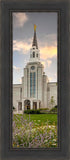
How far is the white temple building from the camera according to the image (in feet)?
4.45

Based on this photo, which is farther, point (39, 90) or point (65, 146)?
point (39, 90)

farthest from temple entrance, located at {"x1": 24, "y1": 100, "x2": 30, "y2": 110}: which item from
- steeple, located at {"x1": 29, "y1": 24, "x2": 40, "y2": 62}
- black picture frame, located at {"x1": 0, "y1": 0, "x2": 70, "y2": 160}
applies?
steeple, located at {"x1": 29, "y1": 24, "x2": 40, "y2": 62}

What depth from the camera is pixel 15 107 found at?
4.39ft

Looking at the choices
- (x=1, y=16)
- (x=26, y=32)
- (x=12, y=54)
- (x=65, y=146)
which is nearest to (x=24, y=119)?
(x=65, y=146)

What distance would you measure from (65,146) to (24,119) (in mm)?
379

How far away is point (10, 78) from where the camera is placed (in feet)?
4.32

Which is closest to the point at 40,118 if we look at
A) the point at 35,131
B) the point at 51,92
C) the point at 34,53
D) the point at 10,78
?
the point at 35,131

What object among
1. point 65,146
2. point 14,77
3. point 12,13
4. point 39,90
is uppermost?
point 12,13

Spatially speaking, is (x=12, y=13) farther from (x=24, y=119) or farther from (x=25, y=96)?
(x=24, y=119)

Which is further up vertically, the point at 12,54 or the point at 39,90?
the point at 12,54

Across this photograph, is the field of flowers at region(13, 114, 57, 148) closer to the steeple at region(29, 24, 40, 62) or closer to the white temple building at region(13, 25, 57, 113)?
the white temple building at region(13, 25, 57, 113)

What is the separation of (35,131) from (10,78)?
466mm

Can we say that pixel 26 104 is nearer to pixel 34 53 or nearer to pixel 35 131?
pixel 35 131

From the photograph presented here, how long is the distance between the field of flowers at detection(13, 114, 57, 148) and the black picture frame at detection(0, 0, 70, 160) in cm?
5
